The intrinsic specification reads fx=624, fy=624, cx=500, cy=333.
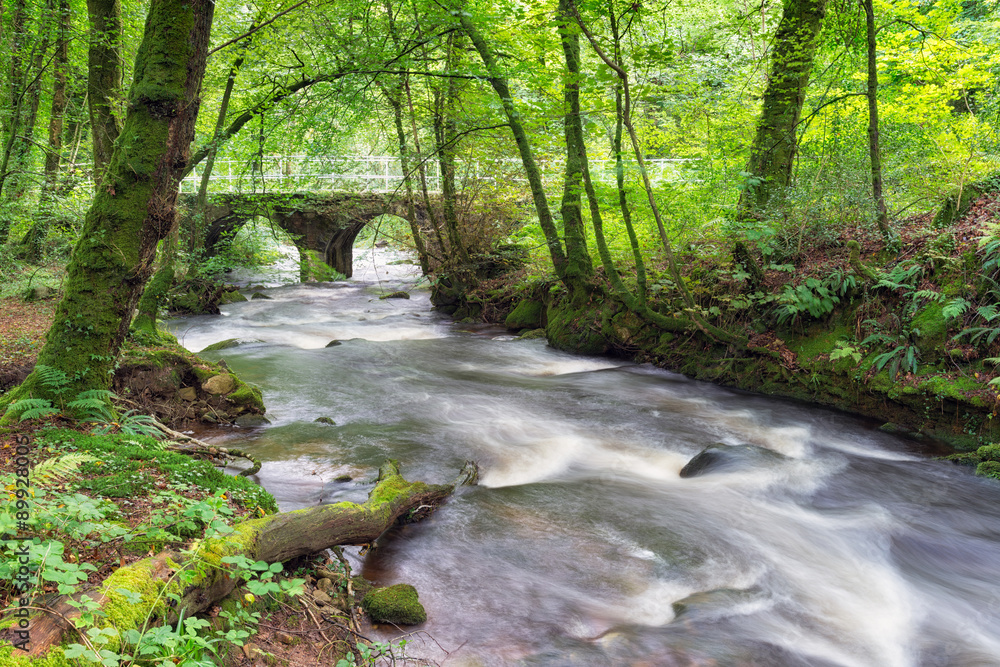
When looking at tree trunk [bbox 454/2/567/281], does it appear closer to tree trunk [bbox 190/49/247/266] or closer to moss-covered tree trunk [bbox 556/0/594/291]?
moss-covered tree trunk [bbox 556/0/594/291]

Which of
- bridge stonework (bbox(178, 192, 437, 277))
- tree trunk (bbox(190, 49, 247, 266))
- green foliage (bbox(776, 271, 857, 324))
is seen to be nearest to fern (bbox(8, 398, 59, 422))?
tree trunk (bbox(190, 49, 247, 266))

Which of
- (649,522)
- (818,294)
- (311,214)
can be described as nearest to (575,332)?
(818,294)

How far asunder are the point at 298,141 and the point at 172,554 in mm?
9049

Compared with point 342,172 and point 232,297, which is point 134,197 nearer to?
point 342,172

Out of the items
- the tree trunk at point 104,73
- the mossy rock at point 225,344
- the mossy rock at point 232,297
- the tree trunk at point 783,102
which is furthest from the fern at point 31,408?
the mossy rock at point 232,297

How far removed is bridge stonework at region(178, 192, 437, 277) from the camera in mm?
12500

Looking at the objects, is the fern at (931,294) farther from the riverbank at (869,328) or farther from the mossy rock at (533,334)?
the mossy rock at (533,334)

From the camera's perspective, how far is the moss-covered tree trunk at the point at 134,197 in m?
4.77

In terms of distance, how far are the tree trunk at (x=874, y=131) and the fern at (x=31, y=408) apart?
955 cm

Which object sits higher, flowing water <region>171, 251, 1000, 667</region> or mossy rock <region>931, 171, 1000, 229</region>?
mossy rock <region>931, 171, 1000, 229</region>

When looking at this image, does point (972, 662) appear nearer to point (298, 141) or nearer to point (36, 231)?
point (298, 141)

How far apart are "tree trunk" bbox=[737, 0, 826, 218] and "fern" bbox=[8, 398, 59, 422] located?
8.41 m

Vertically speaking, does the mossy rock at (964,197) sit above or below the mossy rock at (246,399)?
above

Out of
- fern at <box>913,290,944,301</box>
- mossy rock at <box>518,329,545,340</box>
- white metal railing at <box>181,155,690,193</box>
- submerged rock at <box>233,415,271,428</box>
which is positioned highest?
white metal railing at <box>181,155,690,193</box>
